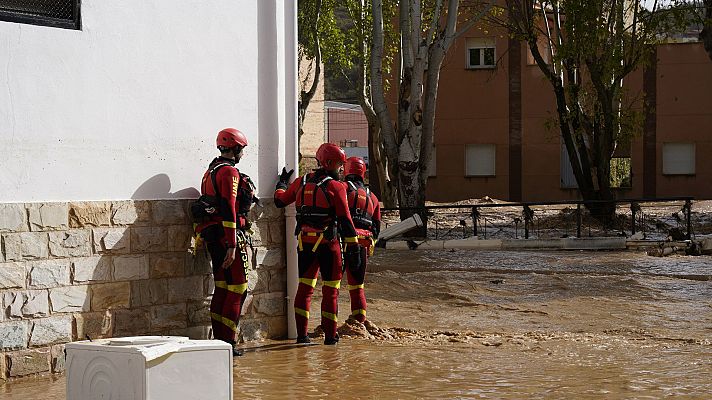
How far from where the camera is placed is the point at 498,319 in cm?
1321

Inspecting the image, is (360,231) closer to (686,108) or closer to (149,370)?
(149,370)

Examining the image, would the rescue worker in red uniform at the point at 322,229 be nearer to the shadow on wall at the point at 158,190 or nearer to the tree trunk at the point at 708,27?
the shadow on wall at the point at 158,190

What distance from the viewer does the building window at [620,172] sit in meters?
40.5

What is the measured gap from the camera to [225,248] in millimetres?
10281

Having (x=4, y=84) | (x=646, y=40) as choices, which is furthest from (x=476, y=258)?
(x=4, y=84)

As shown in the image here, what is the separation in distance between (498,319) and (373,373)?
384 centimetres

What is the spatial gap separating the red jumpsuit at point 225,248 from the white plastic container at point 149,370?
3.90m

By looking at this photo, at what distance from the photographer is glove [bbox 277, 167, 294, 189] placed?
11.2 meters

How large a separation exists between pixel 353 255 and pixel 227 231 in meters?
1.64

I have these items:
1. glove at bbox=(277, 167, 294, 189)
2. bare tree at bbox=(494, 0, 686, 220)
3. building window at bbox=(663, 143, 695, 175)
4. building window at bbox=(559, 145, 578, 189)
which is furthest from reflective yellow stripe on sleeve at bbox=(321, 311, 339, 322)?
building window at bbox=(663, 143, 695, 175)

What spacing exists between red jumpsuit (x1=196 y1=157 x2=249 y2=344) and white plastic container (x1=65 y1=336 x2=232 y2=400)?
12.8ft

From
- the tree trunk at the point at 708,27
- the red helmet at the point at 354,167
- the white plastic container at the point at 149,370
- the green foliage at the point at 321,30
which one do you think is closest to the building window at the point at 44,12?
the red helmet at the point at 354,167

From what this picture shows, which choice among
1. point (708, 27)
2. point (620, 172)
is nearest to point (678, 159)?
point (620, 172)

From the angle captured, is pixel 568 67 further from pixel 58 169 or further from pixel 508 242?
pixel 58 169
